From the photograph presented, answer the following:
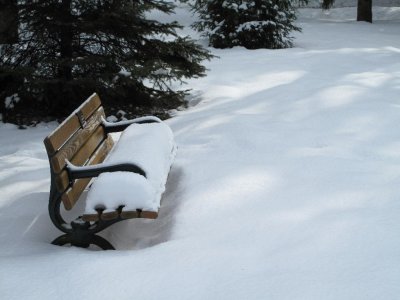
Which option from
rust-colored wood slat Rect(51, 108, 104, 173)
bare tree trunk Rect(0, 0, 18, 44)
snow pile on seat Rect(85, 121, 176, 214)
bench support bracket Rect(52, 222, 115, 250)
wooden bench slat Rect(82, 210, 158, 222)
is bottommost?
bench support bracket Rect(52, 222, 115, 250)

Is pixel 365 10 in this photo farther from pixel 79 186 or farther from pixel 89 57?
pixel 79 186

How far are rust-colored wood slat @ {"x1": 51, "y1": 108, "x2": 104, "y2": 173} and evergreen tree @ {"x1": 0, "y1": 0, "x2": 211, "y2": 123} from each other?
6.43 feet

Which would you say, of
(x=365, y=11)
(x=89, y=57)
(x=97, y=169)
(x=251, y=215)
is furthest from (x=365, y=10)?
(x=97, y=169)

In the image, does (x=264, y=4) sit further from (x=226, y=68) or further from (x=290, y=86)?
(x=290, y=86)

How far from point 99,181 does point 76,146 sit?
52 cm

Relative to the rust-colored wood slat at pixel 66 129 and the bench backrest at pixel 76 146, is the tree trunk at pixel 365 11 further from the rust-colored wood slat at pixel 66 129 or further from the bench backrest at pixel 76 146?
the rust-colored wood slat at pixel 66 129

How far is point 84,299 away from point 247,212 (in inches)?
45.5

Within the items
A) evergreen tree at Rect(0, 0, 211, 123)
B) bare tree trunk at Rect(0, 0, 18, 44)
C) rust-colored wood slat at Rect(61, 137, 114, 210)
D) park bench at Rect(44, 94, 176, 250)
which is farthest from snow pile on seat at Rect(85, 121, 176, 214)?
bare tree trunk at Rect(0, 0, 18, 44)

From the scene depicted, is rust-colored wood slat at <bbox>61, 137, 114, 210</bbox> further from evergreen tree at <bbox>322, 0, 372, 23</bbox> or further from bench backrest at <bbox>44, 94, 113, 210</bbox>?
evergreen tree at <bbox>322, 0, 372, 23</bbox>

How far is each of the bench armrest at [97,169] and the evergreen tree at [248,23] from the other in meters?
9.03

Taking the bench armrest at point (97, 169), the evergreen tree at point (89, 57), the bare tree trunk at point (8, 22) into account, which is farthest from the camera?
the bare tree trunk at point (8, 22)

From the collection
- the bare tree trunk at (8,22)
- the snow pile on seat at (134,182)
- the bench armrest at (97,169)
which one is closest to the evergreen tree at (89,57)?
the bare tree trunk at (8,22)

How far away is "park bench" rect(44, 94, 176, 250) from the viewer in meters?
2.69

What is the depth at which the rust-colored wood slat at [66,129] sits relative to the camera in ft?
8.88
